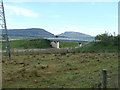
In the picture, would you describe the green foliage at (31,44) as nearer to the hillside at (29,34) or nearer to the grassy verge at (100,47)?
the hillside at (29,34)

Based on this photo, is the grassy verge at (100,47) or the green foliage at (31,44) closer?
the grassy verge at (100,47)

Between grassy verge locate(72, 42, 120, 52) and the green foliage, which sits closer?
grassy verge locate(72, 42, 120, 52)

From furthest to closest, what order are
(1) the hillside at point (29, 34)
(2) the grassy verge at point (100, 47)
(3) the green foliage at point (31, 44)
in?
(1) the hillside at point (29, 34)
(3) the green foliage at point (31, 44)
(2) the grassy verge at point (100, 47)

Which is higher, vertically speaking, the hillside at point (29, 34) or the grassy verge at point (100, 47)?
the hillside at point (29, 34)

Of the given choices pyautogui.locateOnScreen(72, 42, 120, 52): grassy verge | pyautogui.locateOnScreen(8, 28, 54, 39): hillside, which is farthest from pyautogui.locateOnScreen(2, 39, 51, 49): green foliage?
pyautogui.locateOnScreen(72, 42, 120, 52): grassy verge

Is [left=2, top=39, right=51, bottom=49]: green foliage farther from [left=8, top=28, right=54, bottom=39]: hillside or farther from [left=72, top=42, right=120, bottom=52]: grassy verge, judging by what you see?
[left=72, top=42, right=120, bottom=52]: grassy verge

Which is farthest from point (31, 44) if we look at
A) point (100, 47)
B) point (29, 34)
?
point (29, 34)

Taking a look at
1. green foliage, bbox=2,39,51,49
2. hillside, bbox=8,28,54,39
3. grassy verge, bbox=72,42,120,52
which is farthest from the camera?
hillside, bbox=8,28,54,39

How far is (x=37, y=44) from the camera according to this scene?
174 feet

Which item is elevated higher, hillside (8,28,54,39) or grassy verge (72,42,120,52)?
hillside (8,28,54,39)

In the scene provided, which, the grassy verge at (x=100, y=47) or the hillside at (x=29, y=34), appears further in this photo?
the hillside at (x=29, y=34)

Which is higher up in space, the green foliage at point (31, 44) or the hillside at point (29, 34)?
the hillside at point (29, 34)

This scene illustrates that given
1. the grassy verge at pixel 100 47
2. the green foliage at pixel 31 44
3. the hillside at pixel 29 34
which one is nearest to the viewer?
the grassy verge at pixel 100 47

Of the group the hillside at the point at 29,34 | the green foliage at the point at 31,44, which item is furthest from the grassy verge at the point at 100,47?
the hillside at the point at 29,34
